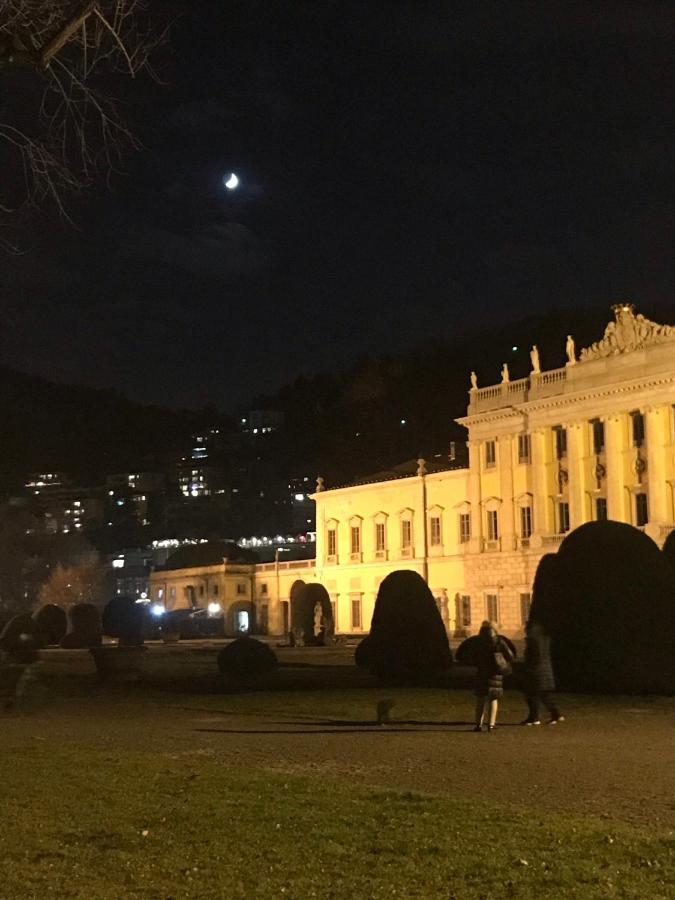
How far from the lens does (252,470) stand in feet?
493

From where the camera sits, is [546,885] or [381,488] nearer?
[546,885]

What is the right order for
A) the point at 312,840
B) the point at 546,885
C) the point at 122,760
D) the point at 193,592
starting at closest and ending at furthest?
the point at 546,885, the point at 312,840, the point at 122,760, the point at 193,592

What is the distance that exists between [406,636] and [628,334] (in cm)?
3531

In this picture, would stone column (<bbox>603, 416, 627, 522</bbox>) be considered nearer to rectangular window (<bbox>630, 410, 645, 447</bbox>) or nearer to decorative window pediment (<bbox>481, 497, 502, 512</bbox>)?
rectangular window (<bbox>630, 410, 645, 447</bbox>)

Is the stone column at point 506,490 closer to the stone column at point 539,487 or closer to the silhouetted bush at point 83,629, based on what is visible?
the stone column at point 539,487

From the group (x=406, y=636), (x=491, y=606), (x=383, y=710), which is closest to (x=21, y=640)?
(x=406, y=636)

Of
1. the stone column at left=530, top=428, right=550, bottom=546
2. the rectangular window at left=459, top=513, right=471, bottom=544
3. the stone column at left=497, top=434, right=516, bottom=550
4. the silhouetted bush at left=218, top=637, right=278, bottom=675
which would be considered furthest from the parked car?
the silhouetted bush at left=218, top=637, right=278, bottom=675

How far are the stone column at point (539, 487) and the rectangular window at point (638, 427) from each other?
19.4 feet

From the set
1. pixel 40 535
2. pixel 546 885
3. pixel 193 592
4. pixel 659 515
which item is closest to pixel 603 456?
pixel 659 515

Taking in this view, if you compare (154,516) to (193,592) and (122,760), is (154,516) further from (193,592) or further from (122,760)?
(122,760)

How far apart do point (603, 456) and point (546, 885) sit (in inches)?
2130

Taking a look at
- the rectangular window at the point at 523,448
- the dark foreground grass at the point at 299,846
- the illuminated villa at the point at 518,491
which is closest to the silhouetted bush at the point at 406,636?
the dark foreground grass at the point at 299,846

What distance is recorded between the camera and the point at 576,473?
6009 centimetres

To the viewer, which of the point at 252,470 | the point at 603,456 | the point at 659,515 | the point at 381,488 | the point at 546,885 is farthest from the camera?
the point at 252,470
